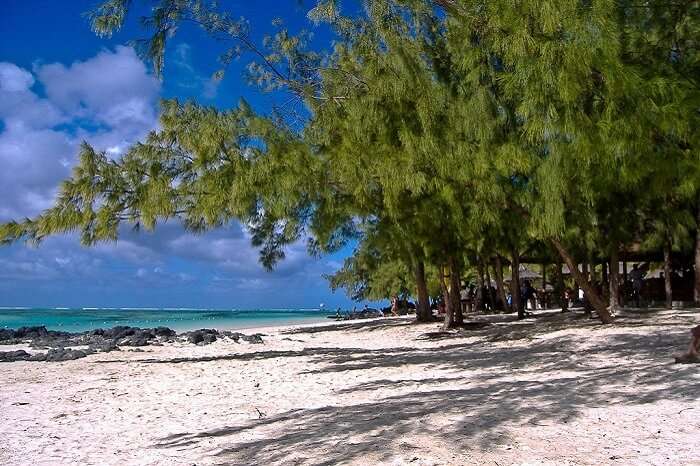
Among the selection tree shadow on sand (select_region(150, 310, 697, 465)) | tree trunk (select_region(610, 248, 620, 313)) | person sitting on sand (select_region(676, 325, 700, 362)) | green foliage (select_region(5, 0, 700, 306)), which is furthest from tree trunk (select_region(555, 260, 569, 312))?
person sitting on sand (select_region(676, 325, 700, 362))

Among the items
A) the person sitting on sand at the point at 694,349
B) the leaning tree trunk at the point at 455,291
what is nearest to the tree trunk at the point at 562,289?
the leaning tree trunk at the point at 455,291

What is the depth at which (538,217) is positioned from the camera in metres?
6.96

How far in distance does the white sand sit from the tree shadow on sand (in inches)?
0.7

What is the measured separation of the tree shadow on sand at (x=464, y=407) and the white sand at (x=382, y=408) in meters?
0.02

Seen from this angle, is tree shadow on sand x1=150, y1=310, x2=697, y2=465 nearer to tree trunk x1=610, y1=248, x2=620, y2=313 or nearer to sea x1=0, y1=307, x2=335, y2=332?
tree trunk x1=610, y1=248, x2=620, y2=313

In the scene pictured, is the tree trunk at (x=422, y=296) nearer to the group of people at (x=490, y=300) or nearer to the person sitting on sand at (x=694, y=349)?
the group of people at (x=490, y=300)

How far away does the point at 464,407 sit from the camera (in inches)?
197

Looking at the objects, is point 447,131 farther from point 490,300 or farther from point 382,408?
point 490,300

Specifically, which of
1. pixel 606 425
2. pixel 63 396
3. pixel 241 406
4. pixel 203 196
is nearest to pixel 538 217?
pixel 606 425

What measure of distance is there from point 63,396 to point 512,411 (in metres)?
5.34

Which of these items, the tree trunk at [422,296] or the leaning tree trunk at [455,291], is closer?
the leaning tree trunk at [455,291]

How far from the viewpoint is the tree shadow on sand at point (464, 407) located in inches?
160

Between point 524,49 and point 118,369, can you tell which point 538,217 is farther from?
point 118,369

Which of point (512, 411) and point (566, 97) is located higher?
point (566, 97)
